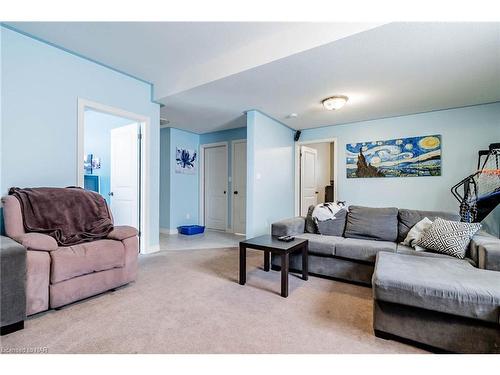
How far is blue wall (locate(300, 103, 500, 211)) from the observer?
11.8 ft

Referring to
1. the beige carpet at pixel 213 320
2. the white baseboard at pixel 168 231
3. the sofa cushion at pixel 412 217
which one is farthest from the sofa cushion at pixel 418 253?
the white baseboard at pixel 168 231

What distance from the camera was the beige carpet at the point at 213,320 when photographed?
1469mm

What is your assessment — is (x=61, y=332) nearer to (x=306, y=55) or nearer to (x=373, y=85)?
(x=306, y=55)

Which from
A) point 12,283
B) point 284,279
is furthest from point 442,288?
point 12,283

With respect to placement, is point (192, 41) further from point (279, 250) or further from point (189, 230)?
point (189, 230)

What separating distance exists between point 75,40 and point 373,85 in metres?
3.36

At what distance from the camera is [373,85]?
2949mm

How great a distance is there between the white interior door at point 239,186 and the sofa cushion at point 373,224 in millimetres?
2603

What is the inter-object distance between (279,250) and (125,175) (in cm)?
276

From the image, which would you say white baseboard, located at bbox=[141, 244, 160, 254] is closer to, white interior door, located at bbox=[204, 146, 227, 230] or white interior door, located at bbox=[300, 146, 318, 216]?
white interior door, located at bbox=[204, 146, 227, 230]

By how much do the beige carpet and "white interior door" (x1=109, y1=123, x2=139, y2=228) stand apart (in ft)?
4.54
